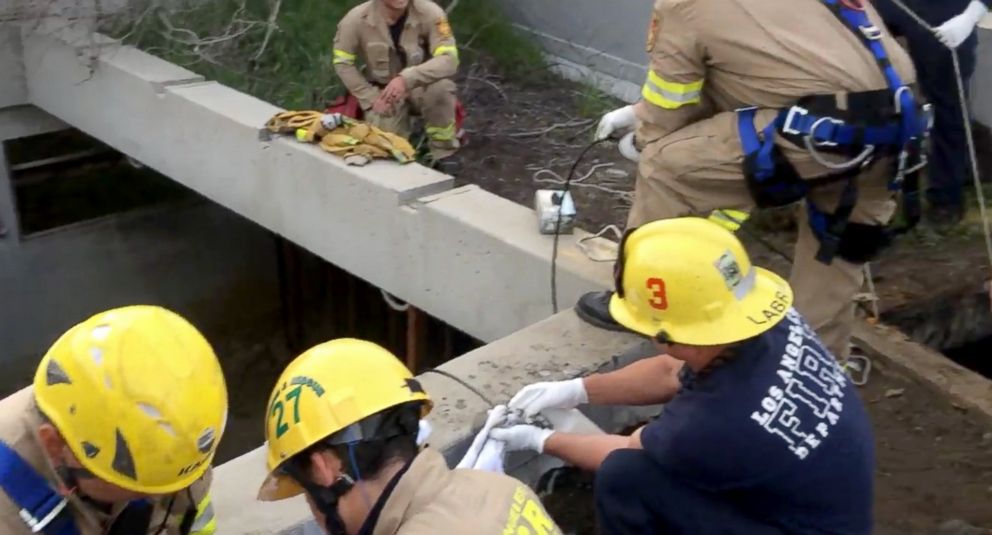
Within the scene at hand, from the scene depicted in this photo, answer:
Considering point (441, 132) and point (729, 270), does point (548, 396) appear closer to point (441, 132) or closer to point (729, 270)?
point (729, 270)

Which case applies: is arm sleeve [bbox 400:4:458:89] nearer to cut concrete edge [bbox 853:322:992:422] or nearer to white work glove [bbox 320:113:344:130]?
white work glove [bbox 320:113:344:130]

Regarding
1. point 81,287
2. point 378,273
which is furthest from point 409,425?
point 81,287

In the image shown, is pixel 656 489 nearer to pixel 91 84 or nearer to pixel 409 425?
pixel 409 425

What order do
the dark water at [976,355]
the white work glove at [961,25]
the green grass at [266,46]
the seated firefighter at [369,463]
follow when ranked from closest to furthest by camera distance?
1. the seated firefighter at [369,463]
2. the white work glove at [961,25]
3. the dark water at [976,355]
4. the green grass at [266,46]

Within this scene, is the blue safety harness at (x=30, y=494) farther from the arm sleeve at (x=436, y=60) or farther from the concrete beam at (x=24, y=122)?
the concrete beam at (x=24, y=122)

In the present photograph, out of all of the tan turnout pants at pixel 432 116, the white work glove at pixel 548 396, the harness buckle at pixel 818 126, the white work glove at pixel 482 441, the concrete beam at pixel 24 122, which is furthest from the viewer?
the concrete beam at pixel 24 122

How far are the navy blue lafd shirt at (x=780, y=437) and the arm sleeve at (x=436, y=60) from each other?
12.0 ft

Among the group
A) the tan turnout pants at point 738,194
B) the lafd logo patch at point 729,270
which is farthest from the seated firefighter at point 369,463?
the tan turnout pants at point 738,194

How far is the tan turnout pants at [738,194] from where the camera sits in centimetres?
341

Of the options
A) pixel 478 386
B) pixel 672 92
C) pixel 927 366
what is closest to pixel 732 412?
pixel 478 386

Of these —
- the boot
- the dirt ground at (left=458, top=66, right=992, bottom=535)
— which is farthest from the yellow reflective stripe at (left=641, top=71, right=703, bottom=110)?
the dirt ground at (left=458, top=66, right=992, bottom=535)

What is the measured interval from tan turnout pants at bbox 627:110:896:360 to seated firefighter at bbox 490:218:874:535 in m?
0.86

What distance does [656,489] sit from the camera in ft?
8.67

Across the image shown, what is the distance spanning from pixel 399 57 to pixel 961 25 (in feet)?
9.95
